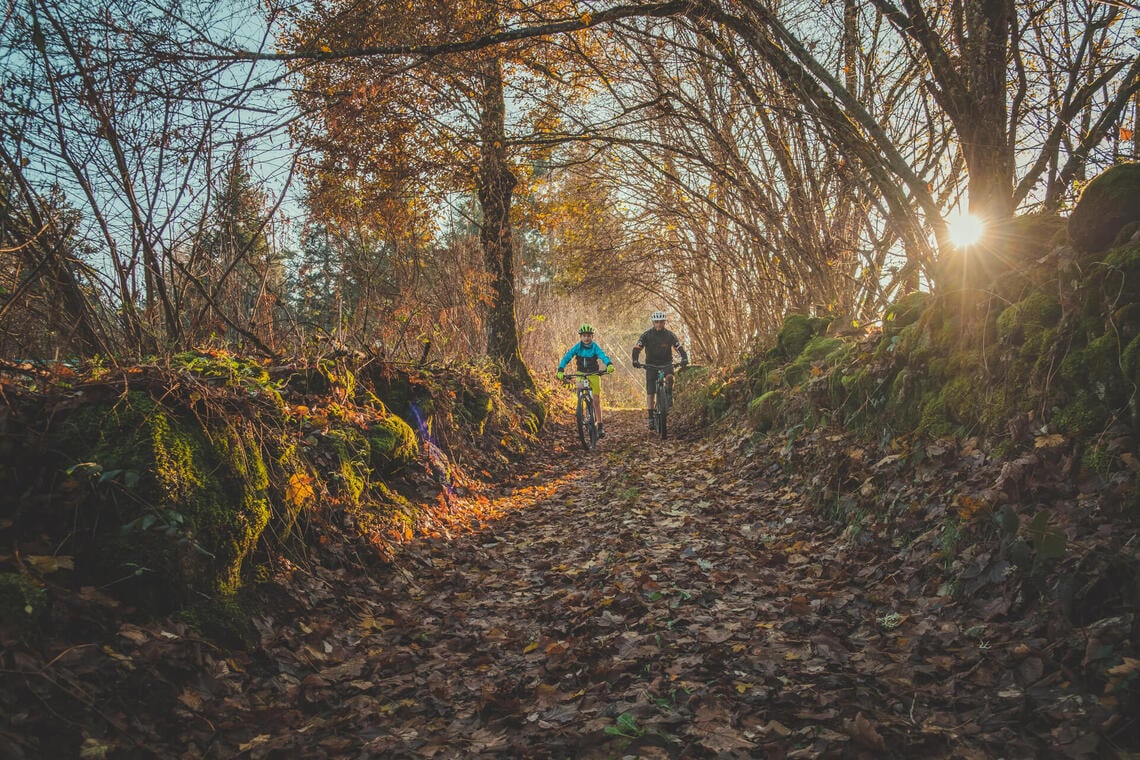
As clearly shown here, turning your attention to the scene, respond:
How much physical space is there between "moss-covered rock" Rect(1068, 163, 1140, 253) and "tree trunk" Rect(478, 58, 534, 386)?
784 centimetres

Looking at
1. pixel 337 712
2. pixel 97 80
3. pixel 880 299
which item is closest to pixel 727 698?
pixel 337 712

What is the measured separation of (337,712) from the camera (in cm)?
285

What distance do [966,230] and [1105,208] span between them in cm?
125

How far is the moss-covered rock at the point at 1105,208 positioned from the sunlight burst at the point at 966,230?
0.92 m

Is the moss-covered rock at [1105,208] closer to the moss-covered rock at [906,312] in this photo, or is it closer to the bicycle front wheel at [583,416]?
the moss-covered rock at [906,312]

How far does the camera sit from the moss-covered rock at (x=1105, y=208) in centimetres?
337

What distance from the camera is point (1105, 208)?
344 cm

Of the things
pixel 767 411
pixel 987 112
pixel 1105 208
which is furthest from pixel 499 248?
pixel 1105 208

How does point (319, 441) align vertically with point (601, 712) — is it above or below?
above

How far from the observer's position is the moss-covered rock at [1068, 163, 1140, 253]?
3365 mm

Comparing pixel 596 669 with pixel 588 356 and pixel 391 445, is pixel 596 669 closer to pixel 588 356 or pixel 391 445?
pixel 391 445

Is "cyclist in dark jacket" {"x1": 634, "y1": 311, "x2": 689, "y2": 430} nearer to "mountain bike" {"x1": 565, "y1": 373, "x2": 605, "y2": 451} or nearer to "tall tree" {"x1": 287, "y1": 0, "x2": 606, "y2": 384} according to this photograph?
"mountain bike" {"x1": 565, "y1": 373, "x2": 605, "y2": 451}

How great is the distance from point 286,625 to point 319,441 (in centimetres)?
163

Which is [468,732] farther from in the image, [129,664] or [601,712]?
[129,664]
